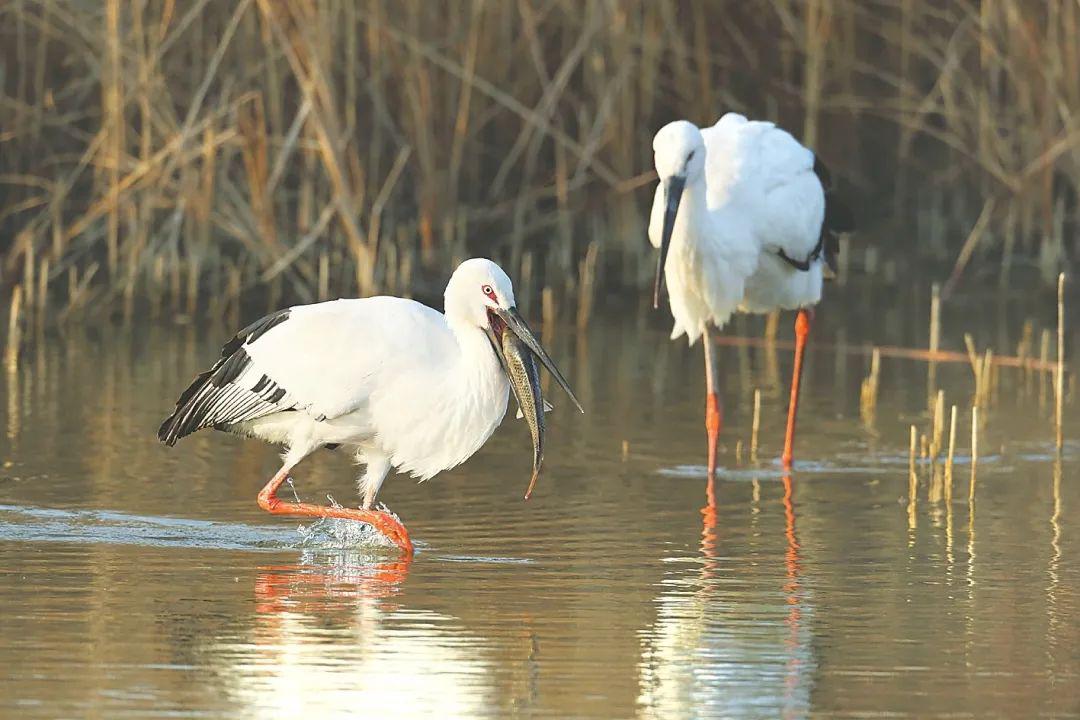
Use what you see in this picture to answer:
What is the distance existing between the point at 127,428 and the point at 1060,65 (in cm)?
687

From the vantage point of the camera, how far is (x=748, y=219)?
30.8ft

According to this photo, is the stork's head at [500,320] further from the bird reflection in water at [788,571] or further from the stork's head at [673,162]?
the stork's head at [673,162]

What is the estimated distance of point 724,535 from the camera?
7.49m

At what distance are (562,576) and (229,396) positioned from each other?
1475 millimetres

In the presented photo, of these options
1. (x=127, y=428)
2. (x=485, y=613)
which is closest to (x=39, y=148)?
(x=127, y=428)

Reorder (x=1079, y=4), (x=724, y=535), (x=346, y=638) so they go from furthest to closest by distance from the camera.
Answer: (x=1079, y=4)
(x=724, y=535)
(x=346, y=638)

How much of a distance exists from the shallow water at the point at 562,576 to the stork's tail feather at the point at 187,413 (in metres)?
0.27

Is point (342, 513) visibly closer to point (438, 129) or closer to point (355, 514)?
point (355, 514)

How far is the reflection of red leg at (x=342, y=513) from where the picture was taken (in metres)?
7.01

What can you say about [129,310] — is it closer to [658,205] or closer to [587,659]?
[658,205]

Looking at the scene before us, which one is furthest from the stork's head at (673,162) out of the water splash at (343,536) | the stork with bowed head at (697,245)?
the water splash at (343,536)

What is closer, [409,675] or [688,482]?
[409,675]

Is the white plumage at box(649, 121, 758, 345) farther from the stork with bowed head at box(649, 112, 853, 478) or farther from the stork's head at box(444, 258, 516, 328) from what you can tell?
the stork's head at box(444, 258, 516, 328)

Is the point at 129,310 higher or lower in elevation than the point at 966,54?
lower
